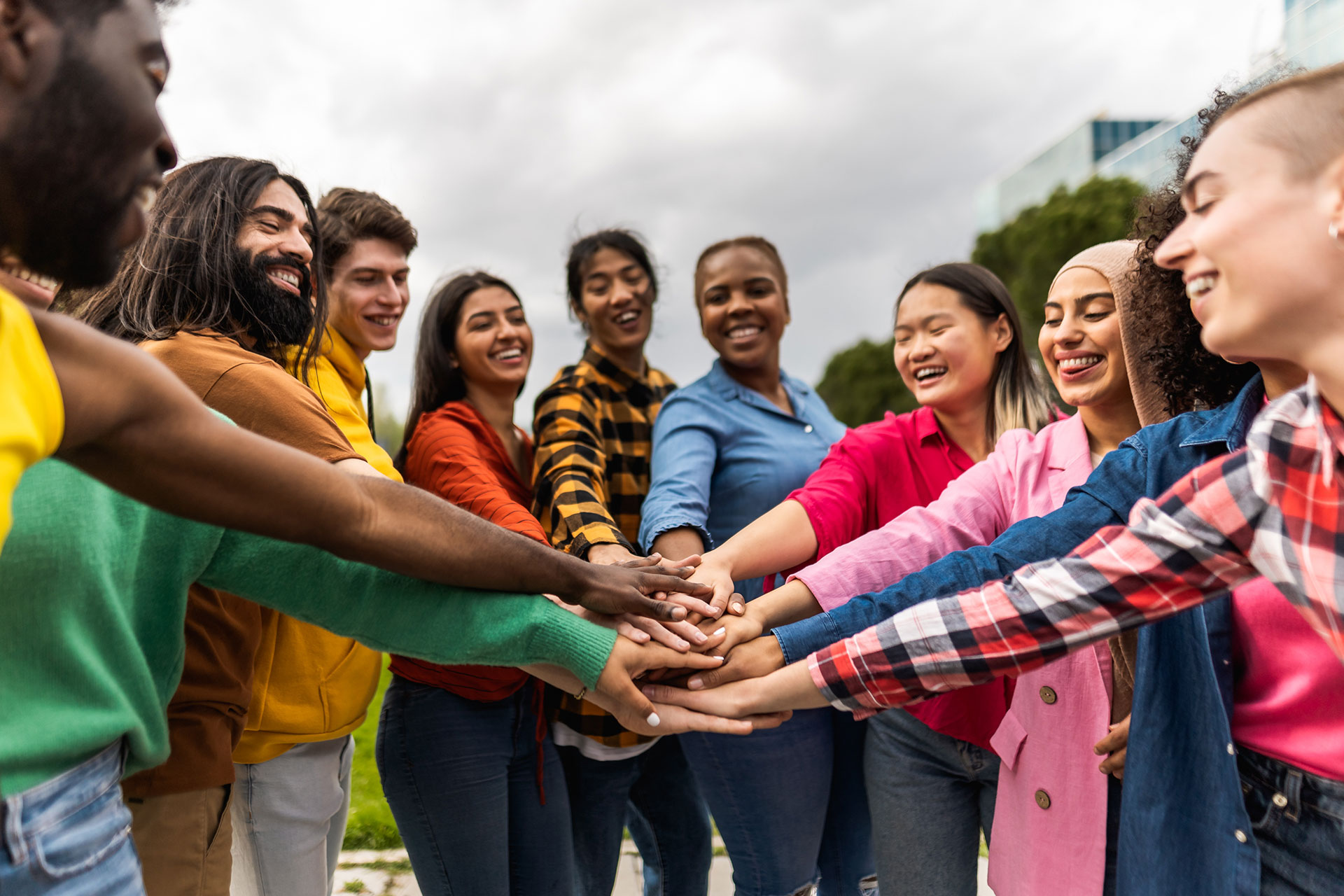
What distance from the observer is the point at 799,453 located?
3.21m

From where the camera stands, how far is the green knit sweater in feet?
3.99

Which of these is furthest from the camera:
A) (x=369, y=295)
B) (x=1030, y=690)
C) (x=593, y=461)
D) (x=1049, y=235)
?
(x=1049, y=235)

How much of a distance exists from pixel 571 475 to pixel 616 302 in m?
1.04

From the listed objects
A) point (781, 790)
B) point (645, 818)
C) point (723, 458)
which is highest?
point (723, 458)

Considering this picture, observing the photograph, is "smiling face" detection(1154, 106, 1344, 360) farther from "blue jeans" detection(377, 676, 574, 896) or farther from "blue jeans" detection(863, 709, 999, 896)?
"blue jeans" detection(377, 676, 574, 896)

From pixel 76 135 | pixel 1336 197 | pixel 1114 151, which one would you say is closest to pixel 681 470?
pixel 1336 197

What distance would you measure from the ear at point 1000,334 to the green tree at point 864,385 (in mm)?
28842

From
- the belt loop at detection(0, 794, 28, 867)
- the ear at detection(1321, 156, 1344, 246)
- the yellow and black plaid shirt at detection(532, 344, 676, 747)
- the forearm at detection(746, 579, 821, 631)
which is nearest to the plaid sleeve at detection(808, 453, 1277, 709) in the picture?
the ear at detection(1321, 156, 1344, 246)

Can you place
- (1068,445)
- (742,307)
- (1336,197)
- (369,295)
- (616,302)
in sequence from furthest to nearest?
(616,302), (742,307), (369,295), (1068,445), (1336,197)

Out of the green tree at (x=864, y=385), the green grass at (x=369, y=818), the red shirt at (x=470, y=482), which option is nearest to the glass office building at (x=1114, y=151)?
the green tree at (x=864, y=385)

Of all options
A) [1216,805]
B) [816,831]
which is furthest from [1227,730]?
[816,831]

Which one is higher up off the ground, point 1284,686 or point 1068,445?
point 1068,445

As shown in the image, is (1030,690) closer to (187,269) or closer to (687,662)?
(687,662)

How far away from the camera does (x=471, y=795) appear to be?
8.70ft
